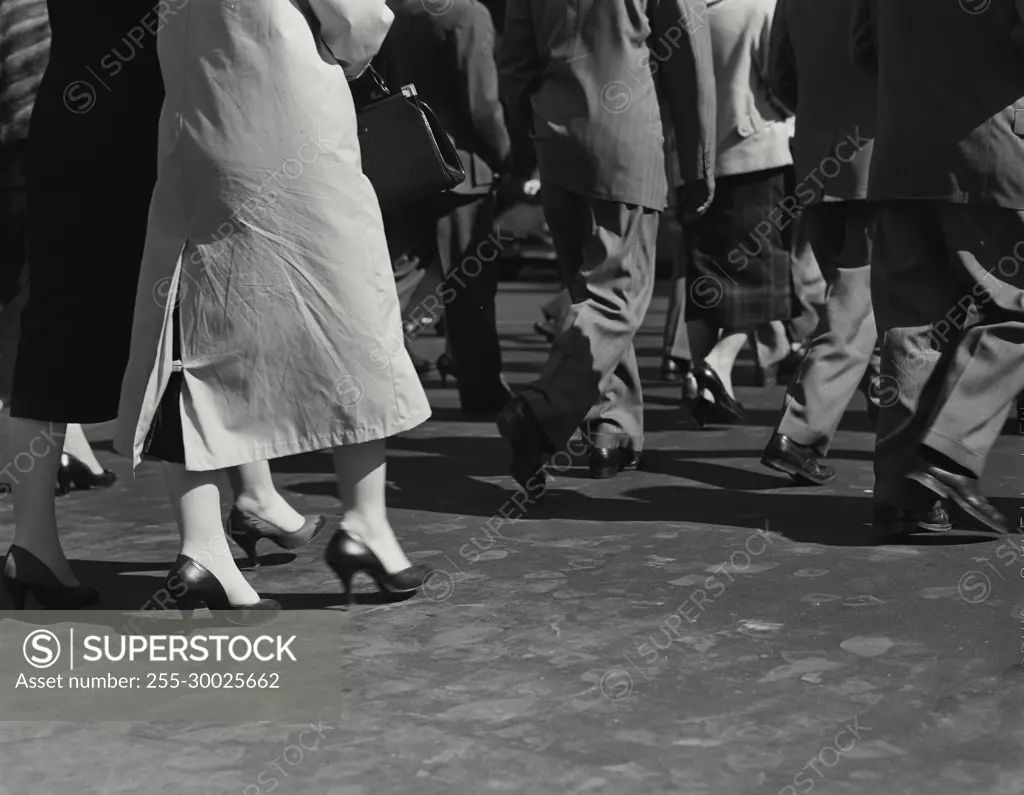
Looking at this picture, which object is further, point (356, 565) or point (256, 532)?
point (256, 532)

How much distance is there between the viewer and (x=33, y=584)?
4203mm

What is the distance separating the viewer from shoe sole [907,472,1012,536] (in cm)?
474

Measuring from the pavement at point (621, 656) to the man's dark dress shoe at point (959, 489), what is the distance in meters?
0.09

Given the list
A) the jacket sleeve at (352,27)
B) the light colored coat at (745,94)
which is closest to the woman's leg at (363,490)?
the jacket sleeve at (352,27)

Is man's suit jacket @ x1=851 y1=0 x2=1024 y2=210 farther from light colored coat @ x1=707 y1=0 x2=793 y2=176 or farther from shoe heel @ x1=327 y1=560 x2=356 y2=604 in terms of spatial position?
light colored coat @ x1=707 y1=0 x2=793 y2=176

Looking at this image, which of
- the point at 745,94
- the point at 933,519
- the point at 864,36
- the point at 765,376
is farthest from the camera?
the point at 765,376

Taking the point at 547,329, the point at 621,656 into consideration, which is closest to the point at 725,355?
the point at 621,656

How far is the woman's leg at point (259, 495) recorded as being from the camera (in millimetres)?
4551

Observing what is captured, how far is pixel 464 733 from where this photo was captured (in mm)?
3135

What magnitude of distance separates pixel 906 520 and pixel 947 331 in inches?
23.5

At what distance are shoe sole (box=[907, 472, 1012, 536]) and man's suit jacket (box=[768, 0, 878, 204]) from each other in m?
1.75

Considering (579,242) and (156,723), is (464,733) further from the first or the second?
(579,242)

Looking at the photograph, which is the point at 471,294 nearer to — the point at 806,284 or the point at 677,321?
the point at 677,321

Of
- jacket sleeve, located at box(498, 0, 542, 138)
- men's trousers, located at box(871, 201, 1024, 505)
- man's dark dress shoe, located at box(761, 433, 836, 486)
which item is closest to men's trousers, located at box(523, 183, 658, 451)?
jacket sleeve, located at box(498, 0, 542, 138)
